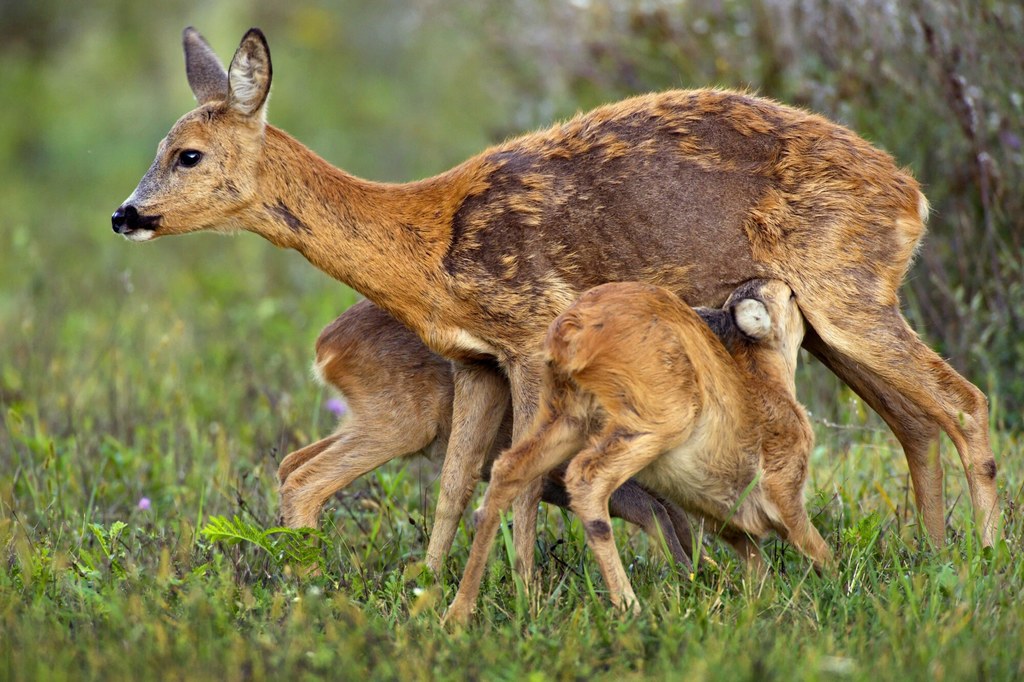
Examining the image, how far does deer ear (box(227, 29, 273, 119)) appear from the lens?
18.8ft

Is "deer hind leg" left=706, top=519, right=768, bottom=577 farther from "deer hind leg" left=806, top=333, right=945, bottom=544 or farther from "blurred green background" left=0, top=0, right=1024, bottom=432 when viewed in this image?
"blurred green background" left=0, top=0, right=1024, bottom=432

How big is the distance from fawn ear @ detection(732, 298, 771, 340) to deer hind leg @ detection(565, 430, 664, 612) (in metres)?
0.65

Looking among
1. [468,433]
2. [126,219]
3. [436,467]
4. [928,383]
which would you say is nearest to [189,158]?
[126,219]

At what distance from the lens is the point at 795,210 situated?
5.52m

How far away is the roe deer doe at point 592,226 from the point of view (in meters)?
5.48

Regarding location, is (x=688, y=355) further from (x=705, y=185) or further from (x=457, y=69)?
(x=457, y=69)

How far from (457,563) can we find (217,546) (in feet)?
3.26

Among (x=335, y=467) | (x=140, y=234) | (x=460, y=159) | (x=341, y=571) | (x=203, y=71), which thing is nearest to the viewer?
(x=341, y=571)

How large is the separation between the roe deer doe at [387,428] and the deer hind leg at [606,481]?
0.77 metres

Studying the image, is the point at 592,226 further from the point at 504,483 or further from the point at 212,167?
the point at 212,167

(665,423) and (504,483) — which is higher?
(665,423)

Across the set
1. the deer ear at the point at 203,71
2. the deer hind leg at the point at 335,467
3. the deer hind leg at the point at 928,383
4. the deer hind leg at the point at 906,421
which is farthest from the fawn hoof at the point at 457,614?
the deer ear at the point at 203,71

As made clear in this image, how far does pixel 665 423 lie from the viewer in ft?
15.8

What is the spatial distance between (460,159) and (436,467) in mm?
4453
